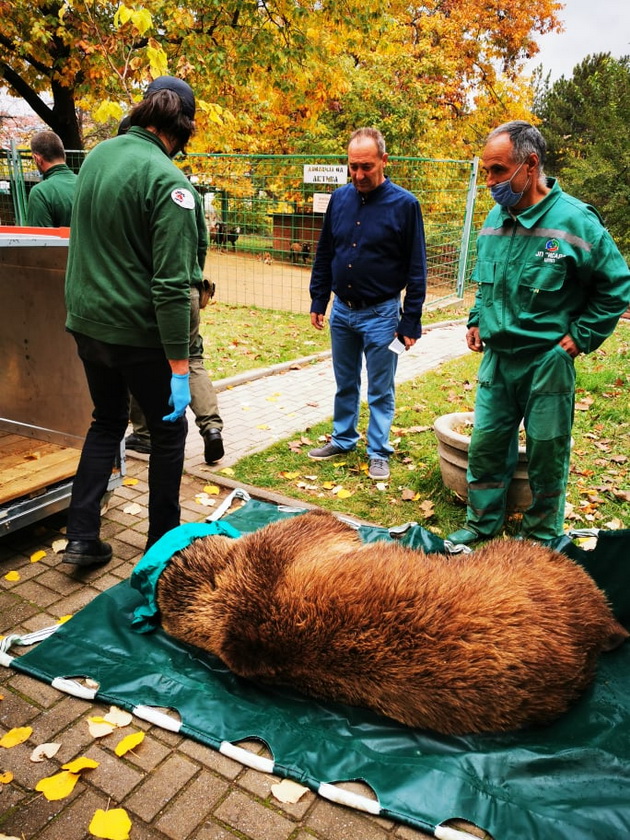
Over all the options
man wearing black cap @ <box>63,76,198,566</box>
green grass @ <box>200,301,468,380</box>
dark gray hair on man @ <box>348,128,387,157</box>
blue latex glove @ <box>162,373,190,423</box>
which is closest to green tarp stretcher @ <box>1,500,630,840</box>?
man wearing black cap @ <box>63,76,198,566</box>

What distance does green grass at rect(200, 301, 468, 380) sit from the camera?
322 inches

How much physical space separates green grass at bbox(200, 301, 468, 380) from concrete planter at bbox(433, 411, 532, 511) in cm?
356

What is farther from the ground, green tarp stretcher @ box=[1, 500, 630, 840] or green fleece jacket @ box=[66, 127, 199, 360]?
green fleece jacket @ box=[66, 127, 199, 360]

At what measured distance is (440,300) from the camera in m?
12.6

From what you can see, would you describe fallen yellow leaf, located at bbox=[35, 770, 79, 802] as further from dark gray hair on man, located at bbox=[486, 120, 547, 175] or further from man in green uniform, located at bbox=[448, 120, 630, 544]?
dark gray hair on man, located at bbox=[486, 120, 547, 175]

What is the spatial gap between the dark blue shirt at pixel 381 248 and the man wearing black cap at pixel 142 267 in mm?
1727

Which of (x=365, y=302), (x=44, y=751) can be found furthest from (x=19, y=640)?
(x=365, y=302)

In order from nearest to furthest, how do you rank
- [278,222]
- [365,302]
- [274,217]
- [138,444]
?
[365,302] → [138,444] → [274,217] → [278,222]

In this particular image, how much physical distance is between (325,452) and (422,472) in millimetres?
845

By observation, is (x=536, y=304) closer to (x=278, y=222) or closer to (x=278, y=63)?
(x=278, y=63)

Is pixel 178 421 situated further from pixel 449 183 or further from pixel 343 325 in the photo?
pixel 449 183

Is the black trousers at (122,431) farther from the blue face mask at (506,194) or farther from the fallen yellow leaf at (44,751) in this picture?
Result: the blue face mask at (506,194)

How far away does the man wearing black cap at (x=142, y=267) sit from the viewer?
288 centimetres

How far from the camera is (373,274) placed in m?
4.59
